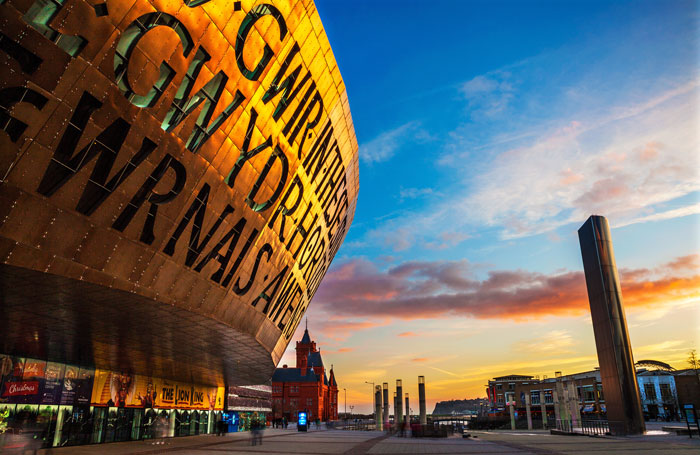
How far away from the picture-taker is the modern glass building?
1091cm

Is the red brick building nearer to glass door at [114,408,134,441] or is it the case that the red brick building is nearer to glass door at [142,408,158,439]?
glass door at [142,408,158,439]

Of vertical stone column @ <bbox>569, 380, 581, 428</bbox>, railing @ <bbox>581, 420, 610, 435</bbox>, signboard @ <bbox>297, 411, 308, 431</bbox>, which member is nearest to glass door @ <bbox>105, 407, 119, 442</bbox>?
signboard @ <bbox>297, 411, 308, 431</bbox>

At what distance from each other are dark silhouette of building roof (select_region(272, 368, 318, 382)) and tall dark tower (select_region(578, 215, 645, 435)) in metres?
105

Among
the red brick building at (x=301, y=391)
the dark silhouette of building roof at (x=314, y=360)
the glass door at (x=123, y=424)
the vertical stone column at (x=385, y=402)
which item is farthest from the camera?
the dark silhouette of building roof at (x=314, y=360)

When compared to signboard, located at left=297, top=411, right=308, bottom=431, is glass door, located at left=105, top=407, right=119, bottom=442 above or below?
above

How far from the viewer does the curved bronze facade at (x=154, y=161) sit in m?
10.8

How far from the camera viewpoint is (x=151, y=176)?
45.1ft

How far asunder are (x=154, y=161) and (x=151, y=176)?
19.5 inches

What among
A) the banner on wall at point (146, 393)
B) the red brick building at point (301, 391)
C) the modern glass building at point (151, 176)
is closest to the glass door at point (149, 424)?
the banner on wall at point (146, 393)

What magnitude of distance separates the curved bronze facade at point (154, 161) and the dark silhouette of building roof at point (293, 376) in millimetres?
112034

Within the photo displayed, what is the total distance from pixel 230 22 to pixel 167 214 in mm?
6517

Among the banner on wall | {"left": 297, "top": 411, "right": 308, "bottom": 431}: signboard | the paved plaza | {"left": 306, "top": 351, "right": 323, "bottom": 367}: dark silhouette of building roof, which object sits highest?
{"left": 306, "top": 351, "right": 323, "bottom": 367}: dark silhouette of building roof

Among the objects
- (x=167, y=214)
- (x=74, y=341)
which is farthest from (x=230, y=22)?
(x=74, y=341)

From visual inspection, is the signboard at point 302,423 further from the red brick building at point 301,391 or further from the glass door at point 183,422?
the red brick building at point 301,391
